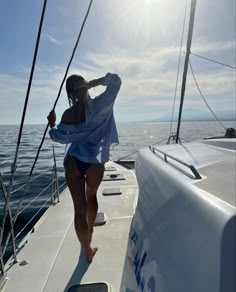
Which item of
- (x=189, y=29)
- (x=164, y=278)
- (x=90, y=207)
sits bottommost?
(x=90, y=207)

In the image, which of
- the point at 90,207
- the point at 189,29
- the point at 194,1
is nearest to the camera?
the point at 90,207

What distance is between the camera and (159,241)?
983mm

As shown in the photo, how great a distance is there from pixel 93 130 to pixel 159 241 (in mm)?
1047

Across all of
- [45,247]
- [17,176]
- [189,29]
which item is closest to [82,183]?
[45,247]

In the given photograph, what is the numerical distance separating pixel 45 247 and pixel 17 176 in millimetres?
5682

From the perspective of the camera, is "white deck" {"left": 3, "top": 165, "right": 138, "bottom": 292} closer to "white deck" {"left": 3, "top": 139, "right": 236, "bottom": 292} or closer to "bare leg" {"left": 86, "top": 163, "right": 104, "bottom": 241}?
"white deck" {"left": 3, "top": 139, "right": 236, "bottom": 292}

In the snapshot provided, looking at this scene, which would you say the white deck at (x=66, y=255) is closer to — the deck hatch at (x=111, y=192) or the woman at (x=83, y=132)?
the woman at (x=83, y=132)

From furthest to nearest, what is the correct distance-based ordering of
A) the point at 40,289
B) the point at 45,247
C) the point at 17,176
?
the point at 17,176 < the point at 45,247 < the point at 40,289

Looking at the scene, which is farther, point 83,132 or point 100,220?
point 100,220

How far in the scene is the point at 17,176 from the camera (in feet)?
24.9

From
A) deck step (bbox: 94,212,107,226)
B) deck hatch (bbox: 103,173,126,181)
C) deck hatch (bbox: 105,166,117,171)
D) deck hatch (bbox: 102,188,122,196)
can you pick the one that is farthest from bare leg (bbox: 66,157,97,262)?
deck hatch (bbox: 105,166,117,171)

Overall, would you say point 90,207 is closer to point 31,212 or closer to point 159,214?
point 159,214

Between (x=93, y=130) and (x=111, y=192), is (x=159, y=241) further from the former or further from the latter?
(x=111, y=192)

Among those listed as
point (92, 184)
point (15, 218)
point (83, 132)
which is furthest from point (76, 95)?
point (15, 218)
